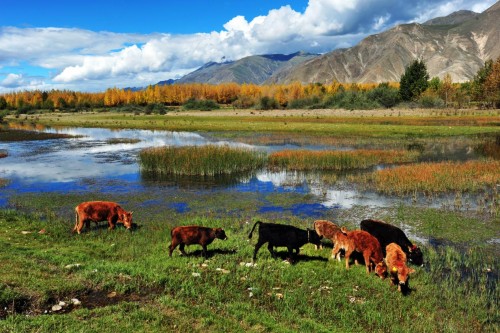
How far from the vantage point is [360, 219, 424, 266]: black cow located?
513 inches

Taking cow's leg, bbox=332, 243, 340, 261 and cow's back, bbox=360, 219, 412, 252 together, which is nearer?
cow's leg, bbox=332, 243, 340, 261

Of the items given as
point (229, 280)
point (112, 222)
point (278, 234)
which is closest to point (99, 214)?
point (112, 222)

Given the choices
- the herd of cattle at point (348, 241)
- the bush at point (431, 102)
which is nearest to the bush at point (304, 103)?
the bush at point (431, 102)

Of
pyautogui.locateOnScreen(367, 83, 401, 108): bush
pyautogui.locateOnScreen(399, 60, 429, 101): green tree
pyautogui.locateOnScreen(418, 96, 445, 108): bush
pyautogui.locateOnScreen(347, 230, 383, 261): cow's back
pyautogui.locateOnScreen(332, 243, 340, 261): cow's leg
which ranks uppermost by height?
pyautogui.locateOnScreen(399, 60, 429, 101): green tree

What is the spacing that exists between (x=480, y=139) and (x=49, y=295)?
5450 centimetres

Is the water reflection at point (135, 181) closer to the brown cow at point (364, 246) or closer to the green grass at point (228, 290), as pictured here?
the brown cow at point (364, 246)

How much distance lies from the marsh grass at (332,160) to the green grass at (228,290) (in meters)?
19.3

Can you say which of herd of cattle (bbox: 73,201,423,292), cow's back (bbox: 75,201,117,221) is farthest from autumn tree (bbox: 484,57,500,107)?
cow's back (bbox: 75,201,117,221)

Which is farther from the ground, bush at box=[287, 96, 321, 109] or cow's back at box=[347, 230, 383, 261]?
bush at box=[287, 96, 321, 109]

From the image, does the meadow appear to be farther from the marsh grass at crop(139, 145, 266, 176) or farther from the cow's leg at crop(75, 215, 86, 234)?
the marsh grass at crop(139, 145, 266, 176)

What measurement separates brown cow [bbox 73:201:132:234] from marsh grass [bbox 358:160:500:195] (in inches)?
635

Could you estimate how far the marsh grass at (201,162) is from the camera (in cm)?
3173

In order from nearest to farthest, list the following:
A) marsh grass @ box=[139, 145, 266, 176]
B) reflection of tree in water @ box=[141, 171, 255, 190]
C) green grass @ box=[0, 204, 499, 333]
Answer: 1. green grass @ box=[0, 204, 499, 333]
2. reflection of tree in water @ box=[141, 171, 255, 190]
3. marsh grass @ box=[139, 145, 266, 176]

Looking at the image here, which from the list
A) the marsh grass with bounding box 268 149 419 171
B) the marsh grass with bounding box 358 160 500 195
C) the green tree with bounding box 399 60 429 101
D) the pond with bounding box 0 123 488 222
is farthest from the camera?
the green tree with bounding box 399 60 429 101
